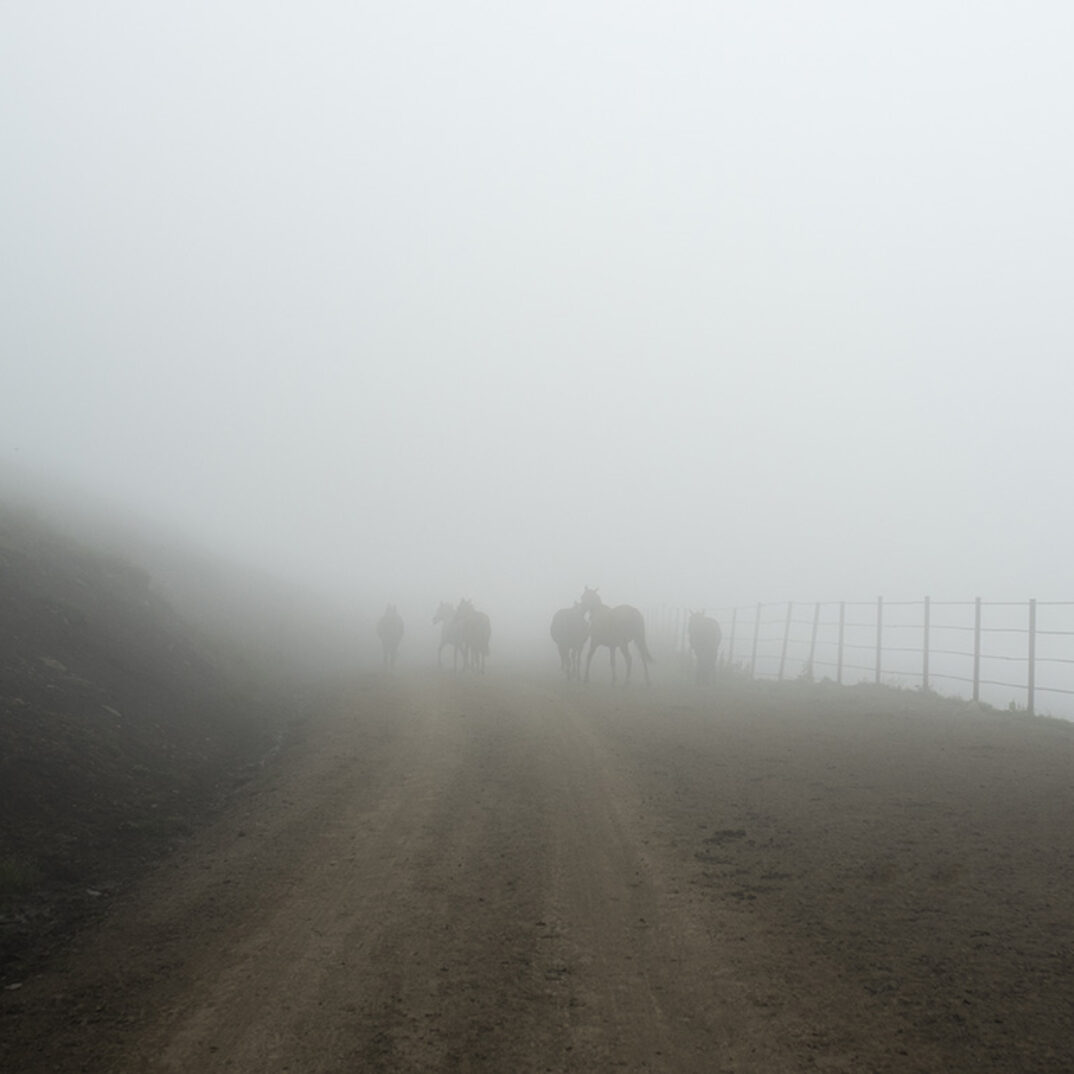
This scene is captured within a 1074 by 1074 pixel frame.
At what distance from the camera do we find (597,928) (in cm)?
586

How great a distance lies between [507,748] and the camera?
40.5 feet

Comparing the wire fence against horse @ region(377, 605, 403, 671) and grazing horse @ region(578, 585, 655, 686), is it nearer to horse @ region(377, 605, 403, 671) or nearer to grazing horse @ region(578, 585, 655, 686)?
grazing horse @ region(578, 585, 655, 686)

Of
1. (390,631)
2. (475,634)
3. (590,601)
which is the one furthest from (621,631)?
(390,631)

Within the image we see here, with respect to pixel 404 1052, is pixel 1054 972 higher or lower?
higher

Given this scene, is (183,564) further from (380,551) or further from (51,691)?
(380,551)

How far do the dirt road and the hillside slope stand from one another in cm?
67

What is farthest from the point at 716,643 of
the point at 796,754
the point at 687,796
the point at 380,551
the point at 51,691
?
the point at 380,551

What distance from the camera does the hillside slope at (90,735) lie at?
6992mm

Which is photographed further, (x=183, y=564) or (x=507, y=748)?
(x=183, y=564)

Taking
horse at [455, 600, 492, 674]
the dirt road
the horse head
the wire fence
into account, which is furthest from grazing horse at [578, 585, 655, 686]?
the wire fence

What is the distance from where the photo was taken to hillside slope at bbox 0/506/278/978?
275 inches

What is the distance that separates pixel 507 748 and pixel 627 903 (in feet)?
20.2

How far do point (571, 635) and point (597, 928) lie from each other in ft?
67.0

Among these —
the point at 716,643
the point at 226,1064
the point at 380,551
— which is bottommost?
the point at 226,1064
